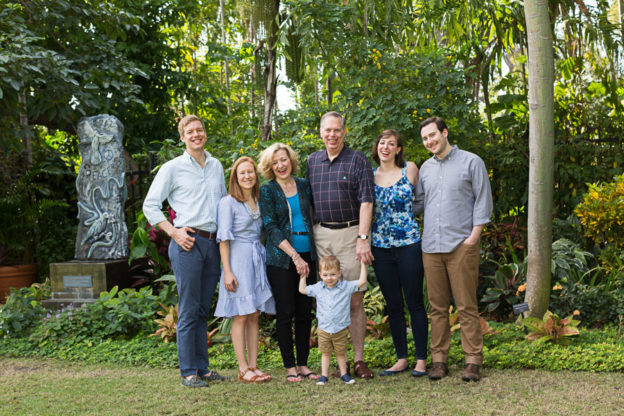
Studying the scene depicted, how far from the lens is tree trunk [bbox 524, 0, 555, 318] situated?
4508 millimetres

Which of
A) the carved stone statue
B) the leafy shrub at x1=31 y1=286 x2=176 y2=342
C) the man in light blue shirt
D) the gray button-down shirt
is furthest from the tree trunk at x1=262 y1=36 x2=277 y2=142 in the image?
the gray button-down shirt

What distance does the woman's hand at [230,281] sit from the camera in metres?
3.94

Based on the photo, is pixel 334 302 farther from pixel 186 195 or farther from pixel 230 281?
pixel 186 195

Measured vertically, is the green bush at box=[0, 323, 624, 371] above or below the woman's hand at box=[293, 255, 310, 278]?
below

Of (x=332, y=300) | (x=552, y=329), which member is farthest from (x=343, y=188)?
(x=552, y=329)

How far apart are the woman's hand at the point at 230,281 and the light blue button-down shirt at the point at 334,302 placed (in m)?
0.52

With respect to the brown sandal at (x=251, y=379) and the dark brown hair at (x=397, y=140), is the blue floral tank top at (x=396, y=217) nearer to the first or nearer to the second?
the dark brown hair at (x=397, y=140)

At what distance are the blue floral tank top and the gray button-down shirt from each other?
144mm

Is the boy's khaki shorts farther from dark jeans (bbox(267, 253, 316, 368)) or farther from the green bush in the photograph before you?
the green bush

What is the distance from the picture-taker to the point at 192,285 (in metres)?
3.96

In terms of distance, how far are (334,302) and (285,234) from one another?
58 cm

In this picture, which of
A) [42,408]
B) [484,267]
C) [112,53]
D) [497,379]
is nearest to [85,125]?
[112,53]

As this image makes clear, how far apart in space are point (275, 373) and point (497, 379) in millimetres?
1611

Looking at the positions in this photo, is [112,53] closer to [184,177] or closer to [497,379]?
[184,177]
